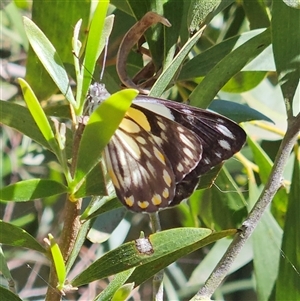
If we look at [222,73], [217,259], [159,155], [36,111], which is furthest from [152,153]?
[217,259]

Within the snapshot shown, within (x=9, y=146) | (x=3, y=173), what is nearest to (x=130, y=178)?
(x=3, y=173)

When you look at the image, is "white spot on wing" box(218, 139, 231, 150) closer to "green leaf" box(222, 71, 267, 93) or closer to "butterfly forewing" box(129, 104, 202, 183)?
"butterfly forewing" box(129, 104, 202, 183)

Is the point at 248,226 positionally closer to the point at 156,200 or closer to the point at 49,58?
the point at 156,200

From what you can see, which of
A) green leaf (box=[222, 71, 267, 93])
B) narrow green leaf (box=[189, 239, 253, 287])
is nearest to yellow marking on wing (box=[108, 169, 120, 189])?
green leaf (box=[222, 71, 267, 93])

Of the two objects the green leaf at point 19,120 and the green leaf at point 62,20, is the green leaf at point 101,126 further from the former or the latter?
the green leaf at point 62,20

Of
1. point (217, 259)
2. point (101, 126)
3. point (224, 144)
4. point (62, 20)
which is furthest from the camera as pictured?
point (217, 259)

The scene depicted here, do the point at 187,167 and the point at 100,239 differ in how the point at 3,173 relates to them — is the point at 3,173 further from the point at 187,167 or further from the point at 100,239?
the point at 187,167

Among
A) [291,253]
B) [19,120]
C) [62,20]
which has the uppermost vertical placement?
[62,20]

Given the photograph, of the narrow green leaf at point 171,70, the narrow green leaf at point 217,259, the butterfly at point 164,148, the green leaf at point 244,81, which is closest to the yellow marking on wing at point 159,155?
the butterfly at point 164,148
